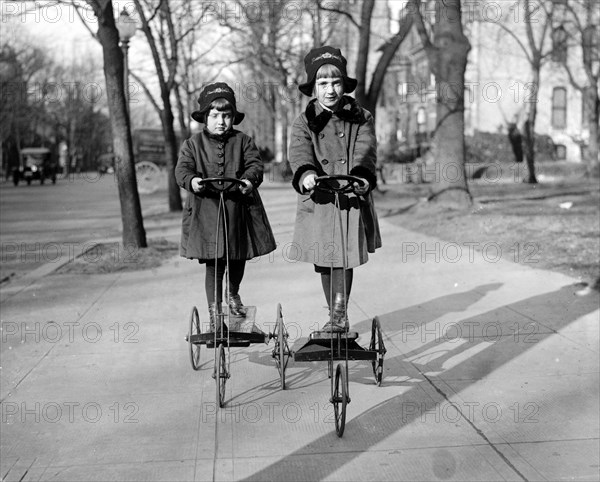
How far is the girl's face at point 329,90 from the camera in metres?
5.27

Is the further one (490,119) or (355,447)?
(490,119)

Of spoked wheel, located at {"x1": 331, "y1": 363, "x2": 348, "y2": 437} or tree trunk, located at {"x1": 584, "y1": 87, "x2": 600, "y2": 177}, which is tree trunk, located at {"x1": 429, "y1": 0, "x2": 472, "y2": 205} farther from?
tree trunk, located at {"x1": 584, "y1": 87, "x2": 600, "y2": 177}

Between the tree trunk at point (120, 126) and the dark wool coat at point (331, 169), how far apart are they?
8.22m

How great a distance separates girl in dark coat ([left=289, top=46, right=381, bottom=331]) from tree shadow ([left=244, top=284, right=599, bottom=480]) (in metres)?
0.70

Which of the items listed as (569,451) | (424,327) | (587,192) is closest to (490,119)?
(587,192)

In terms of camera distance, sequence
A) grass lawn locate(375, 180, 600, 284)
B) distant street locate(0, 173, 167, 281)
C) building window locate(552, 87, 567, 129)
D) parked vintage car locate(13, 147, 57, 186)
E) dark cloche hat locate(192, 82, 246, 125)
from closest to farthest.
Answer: dark cloche hat locate(192, 82, 246, 125) < grass lawn locate(375, 180, 600, 284) < distant street locate(0, 173, 167, 281) < building window locate(552, 87, 567, 129) < parked vintage car locate(13, 147, 57, 186)

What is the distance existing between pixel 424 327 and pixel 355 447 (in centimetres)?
318

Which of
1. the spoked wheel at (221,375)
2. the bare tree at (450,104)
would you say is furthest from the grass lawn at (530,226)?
the spoked wheel at (221,375)

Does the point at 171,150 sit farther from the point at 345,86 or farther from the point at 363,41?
the point at 345,86

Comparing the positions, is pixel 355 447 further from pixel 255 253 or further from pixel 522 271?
pixel 522 271

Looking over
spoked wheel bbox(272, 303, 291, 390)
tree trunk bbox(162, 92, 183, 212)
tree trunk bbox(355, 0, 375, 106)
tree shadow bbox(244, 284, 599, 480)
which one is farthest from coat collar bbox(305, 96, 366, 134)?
tree trunk bbox(355, 0, 375, 106)

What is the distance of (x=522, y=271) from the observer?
10664 mm

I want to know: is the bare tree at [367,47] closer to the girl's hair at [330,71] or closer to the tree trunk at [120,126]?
the tree trunk at [120,126]

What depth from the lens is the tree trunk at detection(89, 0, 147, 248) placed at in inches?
513
